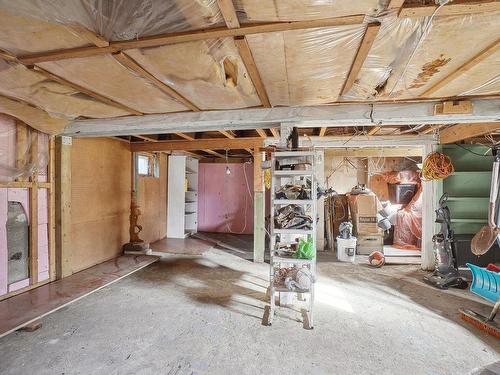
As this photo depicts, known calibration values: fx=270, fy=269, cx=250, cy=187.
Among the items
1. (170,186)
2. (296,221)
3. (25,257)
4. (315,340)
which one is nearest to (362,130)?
(296,221)

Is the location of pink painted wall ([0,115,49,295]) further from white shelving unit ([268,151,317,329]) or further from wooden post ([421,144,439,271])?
wooden post ([421,144,439,271])

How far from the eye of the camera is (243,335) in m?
2.42

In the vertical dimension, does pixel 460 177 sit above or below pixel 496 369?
above

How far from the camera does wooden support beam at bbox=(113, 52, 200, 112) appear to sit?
5.94ft

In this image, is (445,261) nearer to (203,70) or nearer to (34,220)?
(203,70)

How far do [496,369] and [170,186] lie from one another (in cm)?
611

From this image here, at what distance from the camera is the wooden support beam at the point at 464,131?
3321mm

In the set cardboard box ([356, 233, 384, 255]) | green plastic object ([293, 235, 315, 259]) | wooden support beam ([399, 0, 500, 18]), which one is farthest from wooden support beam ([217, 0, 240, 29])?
cardboard box ([356, 233, 384, 255])

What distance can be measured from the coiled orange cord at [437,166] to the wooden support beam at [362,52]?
261 cm

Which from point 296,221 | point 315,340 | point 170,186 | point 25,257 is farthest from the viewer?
point 170,186

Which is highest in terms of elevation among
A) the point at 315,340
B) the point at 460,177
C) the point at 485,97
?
the point at 485,97

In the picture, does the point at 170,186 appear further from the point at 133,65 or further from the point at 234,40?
the point at 234,40

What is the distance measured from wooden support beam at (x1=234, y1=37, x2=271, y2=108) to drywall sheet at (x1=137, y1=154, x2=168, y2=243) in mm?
3837

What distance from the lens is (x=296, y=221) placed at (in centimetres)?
273
